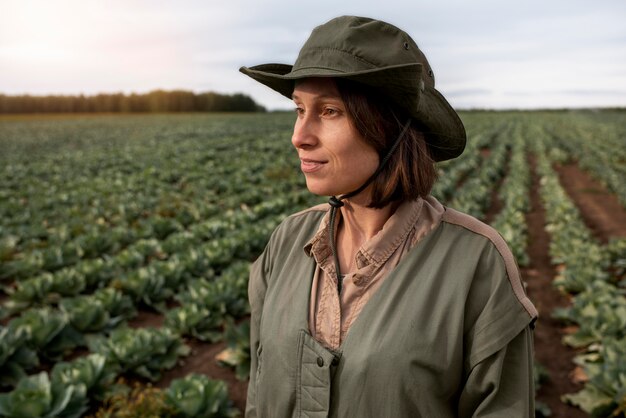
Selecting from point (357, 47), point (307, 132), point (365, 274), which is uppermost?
point (357, 47)

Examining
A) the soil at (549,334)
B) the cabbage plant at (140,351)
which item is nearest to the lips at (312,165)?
the cabbage plant at (140,351)

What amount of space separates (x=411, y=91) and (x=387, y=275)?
54 cm

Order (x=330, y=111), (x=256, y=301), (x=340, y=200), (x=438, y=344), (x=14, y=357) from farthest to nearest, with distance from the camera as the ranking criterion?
(x=14, y=357), (x=256, y=301), (x=340, y=200), (x=330, y=111), (x=438, y=344)

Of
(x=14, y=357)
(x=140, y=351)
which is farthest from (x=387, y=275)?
(x=14, y=357)

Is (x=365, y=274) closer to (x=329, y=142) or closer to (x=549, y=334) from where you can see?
(x=329, y=142)

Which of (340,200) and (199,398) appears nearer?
(340,200)

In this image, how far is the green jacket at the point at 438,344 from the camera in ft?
4.45

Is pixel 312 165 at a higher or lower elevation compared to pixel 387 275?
higher

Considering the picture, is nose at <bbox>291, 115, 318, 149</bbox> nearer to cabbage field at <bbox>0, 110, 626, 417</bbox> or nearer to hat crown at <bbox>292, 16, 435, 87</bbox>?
hat crown at <bbox>292, 16, 435, 87</bbox>

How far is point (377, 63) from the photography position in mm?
1383

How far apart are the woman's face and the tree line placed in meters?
95.1

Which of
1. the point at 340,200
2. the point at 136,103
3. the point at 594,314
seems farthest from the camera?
the point at 136,103

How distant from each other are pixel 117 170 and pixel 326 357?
17307mm

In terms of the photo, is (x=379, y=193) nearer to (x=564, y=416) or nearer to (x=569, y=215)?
(x=564, y=416)
